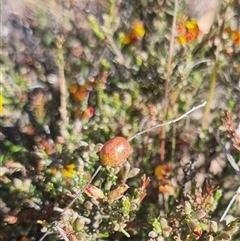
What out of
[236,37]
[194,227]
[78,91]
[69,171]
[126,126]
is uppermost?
[236,37]

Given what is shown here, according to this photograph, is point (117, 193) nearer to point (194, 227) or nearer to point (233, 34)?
point (194, 227)

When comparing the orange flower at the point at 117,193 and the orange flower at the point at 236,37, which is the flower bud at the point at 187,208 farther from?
the orange flower at the point at 236,37

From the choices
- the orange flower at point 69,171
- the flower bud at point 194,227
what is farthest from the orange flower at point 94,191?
the flower bud at point 194,227

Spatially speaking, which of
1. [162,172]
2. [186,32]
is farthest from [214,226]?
[186,32]

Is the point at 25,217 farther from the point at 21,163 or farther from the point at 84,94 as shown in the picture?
the point at 84,94

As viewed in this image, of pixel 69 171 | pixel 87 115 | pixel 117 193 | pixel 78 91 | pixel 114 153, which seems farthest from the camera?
pixel 78 91

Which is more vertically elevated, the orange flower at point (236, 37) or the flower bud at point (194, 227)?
the orange flower at point (236, 37)

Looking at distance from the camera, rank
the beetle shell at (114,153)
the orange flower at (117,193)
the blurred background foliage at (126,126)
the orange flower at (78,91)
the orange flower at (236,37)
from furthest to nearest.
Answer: the orange flower at (78,91) < the orange flower at (236,37) < the blurred background foliage at (126,126) < the orange flower at (117,193) < the beetle shell at (114,153)
